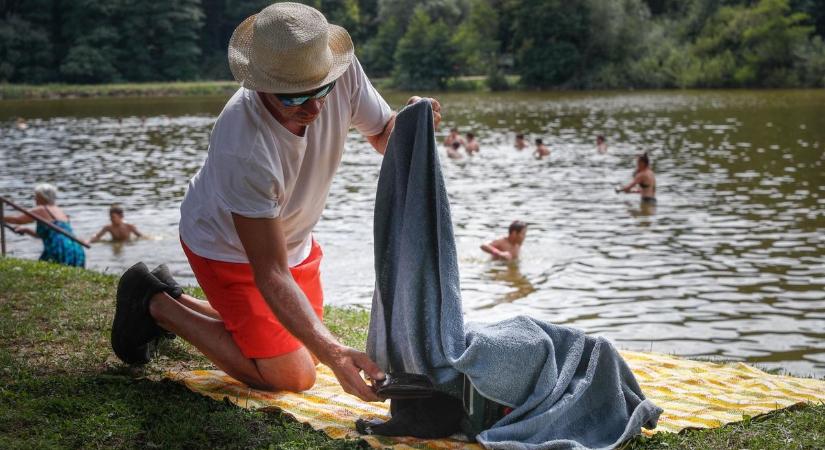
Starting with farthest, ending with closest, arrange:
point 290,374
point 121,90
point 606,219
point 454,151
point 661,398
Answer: point 121,90 < point 454,151 < point 606,219 < point 661,398 < point 290,374

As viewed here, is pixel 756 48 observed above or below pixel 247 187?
below

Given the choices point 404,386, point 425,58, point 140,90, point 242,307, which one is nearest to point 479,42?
point 425,58

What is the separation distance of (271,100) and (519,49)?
7476 cm

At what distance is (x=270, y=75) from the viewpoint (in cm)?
388

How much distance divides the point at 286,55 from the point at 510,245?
31.3 feet

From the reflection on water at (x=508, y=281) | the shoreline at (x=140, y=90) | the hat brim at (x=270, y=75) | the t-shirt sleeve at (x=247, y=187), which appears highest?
the hat brim at (x=270, y=75)

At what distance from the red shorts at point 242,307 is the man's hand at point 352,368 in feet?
2.86

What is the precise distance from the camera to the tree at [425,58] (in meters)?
77.8

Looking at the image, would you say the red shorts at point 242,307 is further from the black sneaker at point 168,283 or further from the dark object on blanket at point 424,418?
the dark object on blanket at point 424,418

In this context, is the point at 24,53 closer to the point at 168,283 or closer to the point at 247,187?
the point at 168,283

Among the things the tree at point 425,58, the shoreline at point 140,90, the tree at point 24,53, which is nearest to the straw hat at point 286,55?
the shoreline at point 140,90

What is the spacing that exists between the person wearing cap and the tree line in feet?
198

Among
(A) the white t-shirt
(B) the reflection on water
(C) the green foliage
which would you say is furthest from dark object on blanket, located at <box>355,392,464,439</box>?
(C) the green foliage

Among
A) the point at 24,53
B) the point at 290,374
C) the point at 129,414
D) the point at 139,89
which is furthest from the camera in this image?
the point at 24,53
